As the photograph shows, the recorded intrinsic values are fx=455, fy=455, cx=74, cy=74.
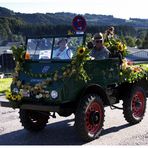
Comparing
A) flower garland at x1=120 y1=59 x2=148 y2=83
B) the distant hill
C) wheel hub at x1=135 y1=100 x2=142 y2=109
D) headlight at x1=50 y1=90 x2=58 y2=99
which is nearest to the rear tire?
headlight at x1=50 y1=90 x2=58 y2=99

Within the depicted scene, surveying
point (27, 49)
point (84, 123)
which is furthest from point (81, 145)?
A: point (27, 49)

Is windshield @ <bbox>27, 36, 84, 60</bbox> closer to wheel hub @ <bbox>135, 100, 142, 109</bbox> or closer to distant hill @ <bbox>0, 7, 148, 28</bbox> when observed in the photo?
wheel hub @ <bbox>135, 100, 142, 109</bbox>

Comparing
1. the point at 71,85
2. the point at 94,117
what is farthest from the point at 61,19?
the point at 71,85

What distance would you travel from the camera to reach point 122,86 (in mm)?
10141

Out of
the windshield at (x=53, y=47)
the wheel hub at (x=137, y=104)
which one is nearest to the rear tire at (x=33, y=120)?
the windshield at (x=53, y=47)

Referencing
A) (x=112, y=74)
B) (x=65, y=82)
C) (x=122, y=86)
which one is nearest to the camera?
(x=65, y=82)

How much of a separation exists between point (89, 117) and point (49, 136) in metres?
1.07

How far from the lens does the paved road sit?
8.50 m

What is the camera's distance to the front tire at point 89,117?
27.1 feet

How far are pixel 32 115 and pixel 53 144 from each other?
50.4 inches

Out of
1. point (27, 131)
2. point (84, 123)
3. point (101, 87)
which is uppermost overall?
point (101, 87)

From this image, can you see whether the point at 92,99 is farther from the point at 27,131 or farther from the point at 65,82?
the point at 27,131

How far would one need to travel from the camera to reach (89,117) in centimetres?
856

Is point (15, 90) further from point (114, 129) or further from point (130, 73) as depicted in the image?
point (130, 73)
